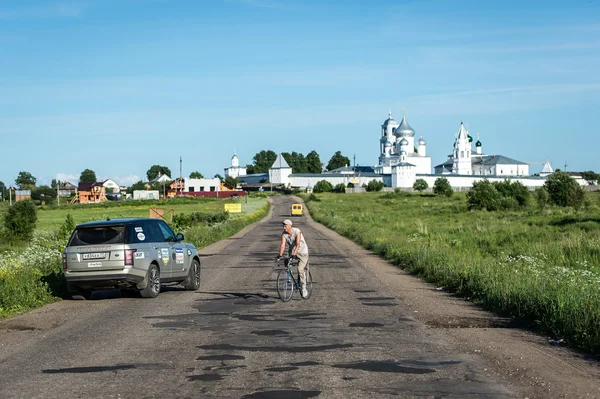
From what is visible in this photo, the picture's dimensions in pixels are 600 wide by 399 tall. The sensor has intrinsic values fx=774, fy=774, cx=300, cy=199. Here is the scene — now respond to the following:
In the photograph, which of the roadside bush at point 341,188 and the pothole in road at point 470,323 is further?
the roadside bush at point 341,188

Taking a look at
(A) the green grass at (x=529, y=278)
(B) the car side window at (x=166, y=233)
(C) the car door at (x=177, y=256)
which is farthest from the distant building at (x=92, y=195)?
(C) the car door at (x=177, y=256)

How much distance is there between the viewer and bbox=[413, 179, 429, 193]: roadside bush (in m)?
170

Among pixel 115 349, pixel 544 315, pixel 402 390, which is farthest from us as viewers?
pixel 544 315

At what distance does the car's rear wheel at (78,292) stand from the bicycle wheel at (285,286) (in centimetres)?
433

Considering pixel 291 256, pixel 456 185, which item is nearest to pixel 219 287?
pixel 291 256

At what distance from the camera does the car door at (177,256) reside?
17.5 metres

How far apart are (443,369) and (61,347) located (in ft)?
17.0

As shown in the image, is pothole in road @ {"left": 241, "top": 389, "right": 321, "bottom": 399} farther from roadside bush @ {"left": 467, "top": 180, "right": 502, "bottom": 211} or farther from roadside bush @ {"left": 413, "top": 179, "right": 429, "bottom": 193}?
roadside bush @ {"left": 413, "top": 179, "right": 429, "bottom": 193}

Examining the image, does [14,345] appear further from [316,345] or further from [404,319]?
[404,319]

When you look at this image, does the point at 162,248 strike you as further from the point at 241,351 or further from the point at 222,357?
the point at 222,357

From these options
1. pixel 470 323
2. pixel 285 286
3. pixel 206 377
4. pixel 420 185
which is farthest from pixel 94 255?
pixel 420 185

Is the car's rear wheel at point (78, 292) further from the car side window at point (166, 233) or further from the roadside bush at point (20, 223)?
the roadside bush at point (20, 223)

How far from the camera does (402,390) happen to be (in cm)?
763

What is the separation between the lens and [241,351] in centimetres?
987
